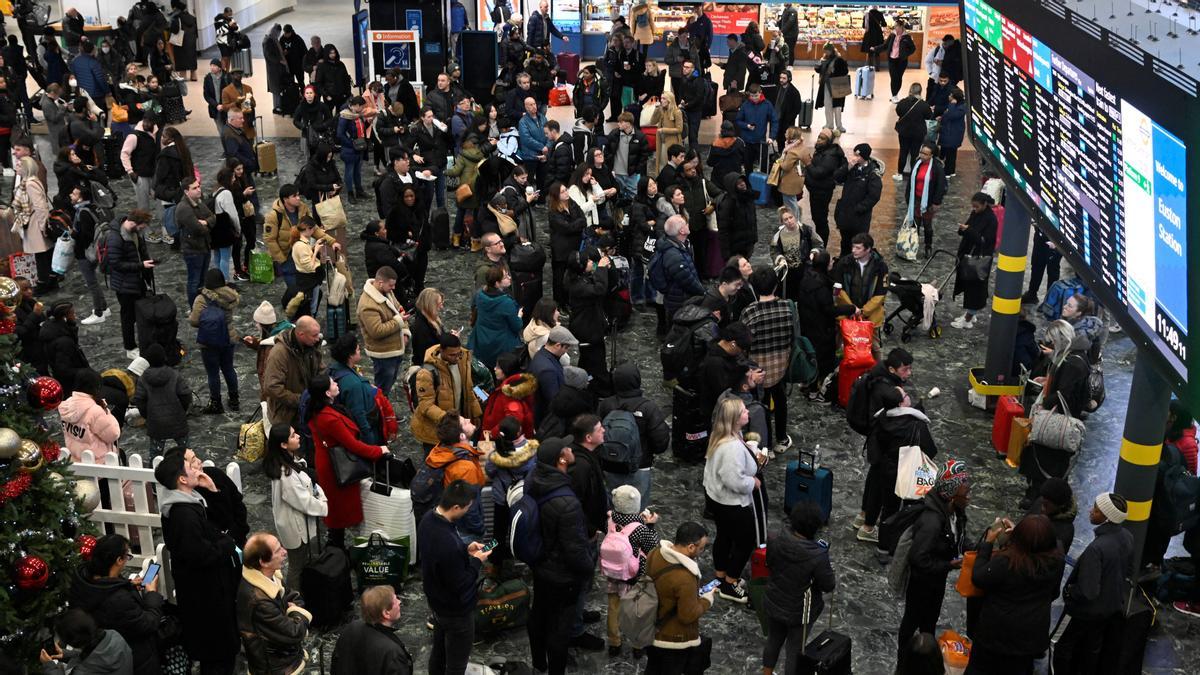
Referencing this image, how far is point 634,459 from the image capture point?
9273 millimetres

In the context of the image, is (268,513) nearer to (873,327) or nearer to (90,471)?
(90,471)

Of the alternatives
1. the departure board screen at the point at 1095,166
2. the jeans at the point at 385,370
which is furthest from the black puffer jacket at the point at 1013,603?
the jeans at the point at 385,370

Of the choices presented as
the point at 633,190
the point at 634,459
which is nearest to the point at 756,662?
the point at 634,459

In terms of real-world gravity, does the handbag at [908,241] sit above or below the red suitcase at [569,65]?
below

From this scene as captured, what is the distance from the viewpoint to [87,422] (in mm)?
9641

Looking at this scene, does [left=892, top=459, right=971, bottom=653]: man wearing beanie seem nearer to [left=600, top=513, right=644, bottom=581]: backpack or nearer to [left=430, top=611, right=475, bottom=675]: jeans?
[left=600, top=513, right=644, bottom=581]: backpack

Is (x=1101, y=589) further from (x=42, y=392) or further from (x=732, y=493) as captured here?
(x=42, y=392)

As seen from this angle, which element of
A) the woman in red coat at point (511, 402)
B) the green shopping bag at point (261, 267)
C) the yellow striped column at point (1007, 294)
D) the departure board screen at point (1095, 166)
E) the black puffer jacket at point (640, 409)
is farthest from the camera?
the green shopping bag at point (261, 267)

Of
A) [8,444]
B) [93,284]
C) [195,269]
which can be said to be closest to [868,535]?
[8,444]

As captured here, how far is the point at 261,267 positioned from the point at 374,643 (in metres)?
9.24

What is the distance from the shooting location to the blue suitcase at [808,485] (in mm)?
10180

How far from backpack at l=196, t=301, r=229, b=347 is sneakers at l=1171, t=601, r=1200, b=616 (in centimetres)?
805

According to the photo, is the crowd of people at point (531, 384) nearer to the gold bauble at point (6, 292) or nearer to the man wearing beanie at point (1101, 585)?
the man wearing beanie at point (1101, 585)

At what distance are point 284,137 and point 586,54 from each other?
9.67 meters
